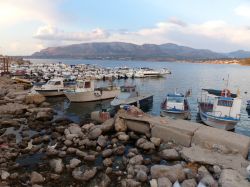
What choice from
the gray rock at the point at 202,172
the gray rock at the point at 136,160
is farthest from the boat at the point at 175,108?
the gray rock at the point at 202,172

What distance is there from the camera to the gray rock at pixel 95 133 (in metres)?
21.4

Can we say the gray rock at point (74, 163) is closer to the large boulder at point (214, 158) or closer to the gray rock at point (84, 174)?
the gray rock at point (84, 174)

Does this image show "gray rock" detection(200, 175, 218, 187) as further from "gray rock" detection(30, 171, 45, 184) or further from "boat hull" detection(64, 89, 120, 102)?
"boat hull" detection(64, 89, 120, 102)

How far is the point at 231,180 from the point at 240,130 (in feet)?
53.6

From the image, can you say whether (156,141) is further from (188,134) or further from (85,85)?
(85,85)


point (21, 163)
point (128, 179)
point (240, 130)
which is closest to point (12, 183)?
point (21, 163)

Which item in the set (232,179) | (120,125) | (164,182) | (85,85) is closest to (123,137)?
(120,125)

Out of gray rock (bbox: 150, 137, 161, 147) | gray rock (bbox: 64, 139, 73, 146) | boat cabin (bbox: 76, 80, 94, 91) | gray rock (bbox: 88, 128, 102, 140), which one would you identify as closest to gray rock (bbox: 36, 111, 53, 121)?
gray rock (bbox: 88, 128, 102, 140)

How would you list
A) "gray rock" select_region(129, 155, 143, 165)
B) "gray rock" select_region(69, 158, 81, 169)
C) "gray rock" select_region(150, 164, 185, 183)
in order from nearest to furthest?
"gray rock" select_region(150, 164, 185, 183), "gray rock" select_region(69, 158, 81, 169), "gray rock" select_region(129, 155, 143, 165)

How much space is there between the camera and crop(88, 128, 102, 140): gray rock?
21.4 m

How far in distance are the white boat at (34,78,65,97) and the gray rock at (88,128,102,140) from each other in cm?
2263

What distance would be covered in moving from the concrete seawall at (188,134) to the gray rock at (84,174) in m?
7.33

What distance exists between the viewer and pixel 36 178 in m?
14.5

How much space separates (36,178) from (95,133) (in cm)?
755
